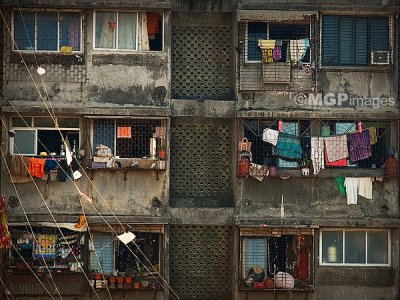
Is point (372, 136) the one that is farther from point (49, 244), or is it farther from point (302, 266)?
point (49, 244)

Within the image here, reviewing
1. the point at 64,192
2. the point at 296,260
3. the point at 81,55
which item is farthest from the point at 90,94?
the point at 296,260

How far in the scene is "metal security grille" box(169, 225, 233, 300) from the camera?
2120cm

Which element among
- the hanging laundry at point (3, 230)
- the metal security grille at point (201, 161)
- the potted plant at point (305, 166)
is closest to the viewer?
the hanging laundry at point (3, 230)

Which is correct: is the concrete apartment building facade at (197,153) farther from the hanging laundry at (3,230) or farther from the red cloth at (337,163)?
the hanging laundry at (3,230)

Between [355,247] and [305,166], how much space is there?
240 cm

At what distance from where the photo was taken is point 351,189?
68.4 feet

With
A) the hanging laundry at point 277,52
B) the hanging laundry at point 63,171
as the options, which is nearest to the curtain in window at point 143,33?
the hanging laundry at point 277,52

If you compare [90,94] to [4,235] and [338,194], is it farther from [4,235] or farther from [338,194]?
[338,194]

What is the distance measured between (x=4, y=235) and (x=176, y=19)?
6.77 meters

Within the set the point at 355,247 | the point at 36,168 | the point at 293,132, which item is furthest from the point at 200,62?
the point at 355,247

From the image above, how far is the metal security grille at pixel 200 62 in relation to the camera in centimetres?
2142

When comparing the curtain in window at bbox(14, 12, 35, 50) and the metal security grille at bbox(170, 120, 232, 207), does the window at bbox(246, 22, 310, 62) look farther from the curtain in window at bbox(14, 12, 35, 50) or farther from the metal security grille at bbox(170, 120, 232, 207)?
the curtain in window at bbox(14, 12, 35, 50)

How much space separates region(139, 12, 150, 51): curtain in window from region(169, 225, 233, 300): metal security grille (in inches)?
184

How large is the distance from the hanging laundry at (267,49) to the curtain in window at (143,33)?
109 inches
